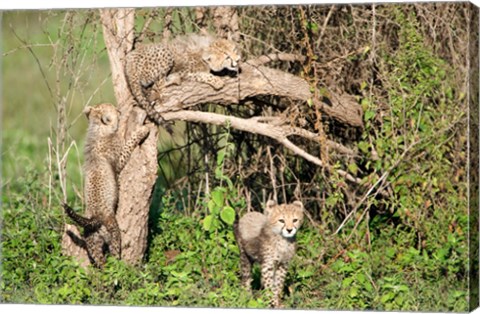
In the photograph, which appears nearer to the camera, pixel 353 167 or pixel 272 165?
pixel 353 167

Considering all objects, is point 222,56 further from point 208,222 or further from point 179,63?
point 208,222

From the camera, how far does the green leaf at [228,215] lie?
736cm

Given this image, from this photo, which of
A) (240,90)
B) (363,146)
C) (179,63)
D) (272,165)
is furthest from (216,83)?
(363,146)

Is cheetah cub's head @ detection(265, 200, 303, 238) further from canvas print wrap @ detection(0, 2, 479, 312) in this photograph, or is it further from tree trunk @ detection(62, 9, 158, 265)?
tree trunk @ detection(62, 9, 158, 265)

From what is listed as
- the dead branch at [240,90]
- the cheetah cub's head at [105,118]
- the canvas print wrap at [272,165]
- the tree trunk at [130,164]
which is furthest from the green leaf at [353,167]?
the cheetah cub's head at [105,118]

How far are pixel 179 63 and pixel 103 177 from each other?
916mm

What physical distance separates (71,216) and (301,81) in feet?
5.22

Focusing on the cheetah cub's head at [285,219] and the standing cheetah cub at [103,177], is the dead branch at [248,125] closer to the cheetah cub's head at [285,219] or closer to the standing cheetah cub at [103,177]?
the standing cheetah cub at [103,177]

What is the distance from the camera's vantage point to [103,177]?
7.69m

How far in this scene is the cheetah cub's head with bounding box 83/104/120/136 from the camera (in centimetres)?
776

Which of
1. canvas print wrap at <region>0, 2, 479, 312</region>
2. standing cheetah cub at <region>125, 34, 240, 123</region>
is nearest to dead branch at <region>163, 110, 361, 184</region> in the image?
canvas print wrap at <region>0, 2, 479, 312</region>

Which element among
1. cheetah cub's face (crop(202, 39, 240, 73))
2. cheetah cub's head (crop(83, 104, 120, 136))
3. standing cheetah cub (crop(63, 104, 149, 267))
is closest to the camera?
standing cheetah cub (crop(63, 104, 149, 267))

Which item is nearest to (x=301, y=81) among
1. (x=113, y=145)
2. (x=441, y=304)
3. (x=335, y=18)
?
(x=335, y=18)

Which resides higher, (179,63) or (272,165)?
(179,63)
